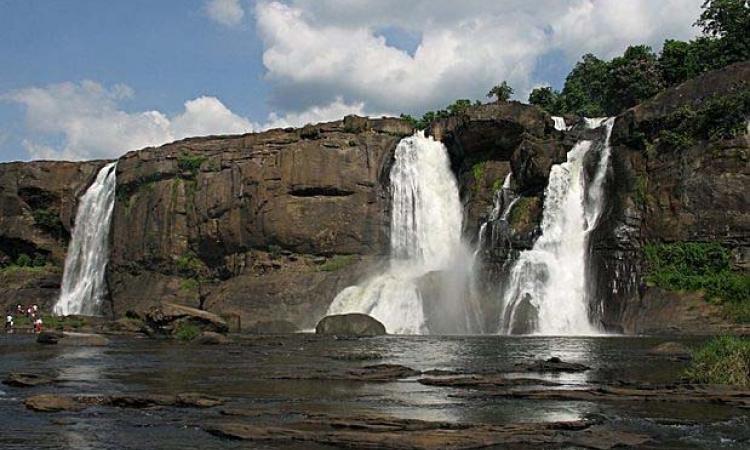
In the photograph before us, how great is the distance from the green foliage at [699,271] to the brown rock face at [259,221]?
19953 mm

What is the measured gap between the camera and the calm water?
13.5 meters

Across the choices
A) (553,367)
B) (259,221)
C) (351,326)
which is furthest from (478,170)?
(553,367)

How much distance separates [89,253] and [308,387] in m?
54.3

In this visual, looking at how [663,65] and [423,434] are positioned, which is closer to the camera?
[423,434]

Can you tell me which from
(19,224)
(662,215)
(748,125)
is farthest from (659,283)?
(19,224)

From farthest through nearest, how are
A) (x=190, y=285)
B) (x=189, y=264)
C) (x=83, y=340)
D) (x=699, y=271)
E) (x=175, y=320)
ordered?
(x=189, y=264) < (x=190, y=285) < (x=175, y=320) < (x=699, y=271) < (x=83, y=340)

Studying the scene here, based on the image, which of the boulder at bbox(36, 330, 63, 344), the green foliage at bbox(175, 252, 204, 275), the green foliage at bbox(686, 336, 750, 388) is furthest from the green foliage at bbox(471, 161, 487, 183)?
Answer: the green foliage at bbox(686, 336, 750, 388)

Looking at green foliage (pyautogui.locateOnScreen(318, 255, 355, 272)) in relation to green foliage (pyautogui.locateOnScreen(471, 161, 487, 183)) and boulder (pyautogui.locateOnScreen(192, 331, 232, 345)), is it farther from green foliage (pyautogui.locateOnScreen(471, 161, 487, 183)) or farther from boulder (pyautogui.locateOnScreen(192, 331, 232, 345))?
boulder (pyautogui.locateOnScreen(192, 331, 232, 345))

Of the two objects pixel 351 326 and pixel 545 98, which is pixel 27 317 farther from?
pixel 545 98

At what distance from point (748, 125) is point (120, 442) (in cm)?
3978

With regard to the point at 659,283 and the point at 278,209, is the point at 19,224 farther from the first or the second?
the point at 659,283

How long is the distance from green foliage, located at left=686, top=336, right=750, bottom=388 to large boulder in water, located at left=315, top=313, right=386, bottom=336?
2627cm

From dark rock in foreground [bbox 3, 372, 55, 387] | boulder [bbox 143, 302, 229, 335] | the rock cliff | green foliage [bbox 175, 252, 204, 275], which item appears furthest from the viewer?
green foliage [bbox 175, 252, 204, 275]

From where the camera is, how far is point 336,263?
58000 mm
